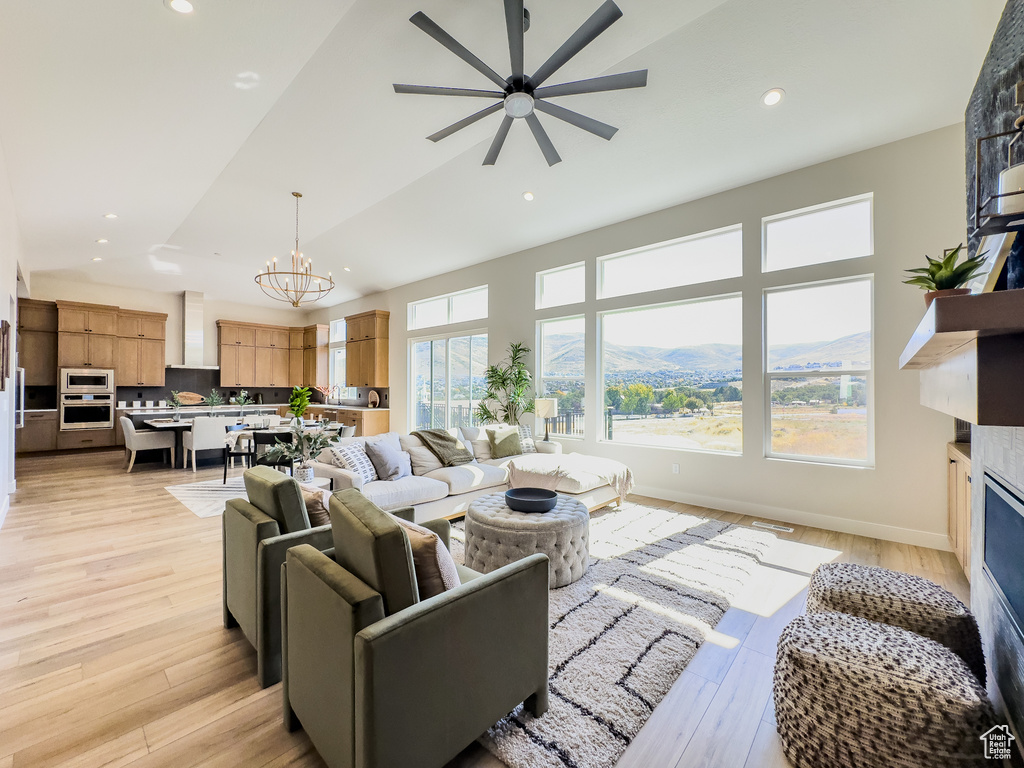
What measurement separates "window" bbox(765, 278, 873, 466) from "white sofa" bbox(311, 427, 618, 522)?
190 cm

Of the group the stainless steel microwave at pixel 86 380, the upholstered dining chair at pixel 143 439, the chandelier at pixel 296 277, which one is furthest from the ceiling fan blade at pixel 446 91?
the stainless steel microwave at pixel 86 380

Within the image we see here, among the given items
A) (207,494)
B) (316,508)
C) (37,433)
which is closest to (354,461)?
(316,508)

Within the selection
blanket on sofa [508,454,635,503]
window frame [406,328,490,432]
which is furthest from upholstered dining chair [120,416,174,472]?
blanket on sofa [508,454,635,503]

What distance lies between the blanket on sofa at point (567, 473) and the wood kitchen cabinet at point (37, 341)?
29.9ft

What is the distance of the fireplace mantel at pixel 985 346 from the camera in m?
1.01

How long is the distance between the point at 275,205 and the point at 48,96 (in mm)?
2862

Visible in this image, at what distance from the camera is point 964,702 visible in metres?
1.36

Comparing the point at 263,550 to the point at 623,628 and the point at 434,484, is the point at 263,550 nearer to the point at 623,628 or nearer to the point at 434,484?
the point at 623,628

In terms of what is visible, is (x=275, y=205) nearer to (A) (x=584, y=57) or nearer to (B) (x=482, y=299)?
(B) (x=482, y=299)

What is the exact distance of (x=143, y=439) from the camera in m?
6.79

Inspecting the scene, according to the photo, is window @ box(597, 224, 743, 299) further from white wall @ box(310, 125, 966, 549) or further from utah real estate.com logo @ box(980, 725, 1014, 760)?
utah real estate.com logo @ box(980, 725, 1014, 760)

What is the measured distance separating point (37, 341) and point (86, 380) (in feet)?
3.31

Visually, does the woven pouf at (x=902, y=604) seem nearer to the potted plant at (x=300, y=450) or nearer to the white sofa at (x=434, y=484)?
the white sofa at (x=434, y=484)

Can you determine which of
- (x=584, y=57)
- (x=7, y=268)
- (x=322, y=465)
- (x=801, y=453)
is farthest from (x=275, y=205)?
(x=801, y=453)
